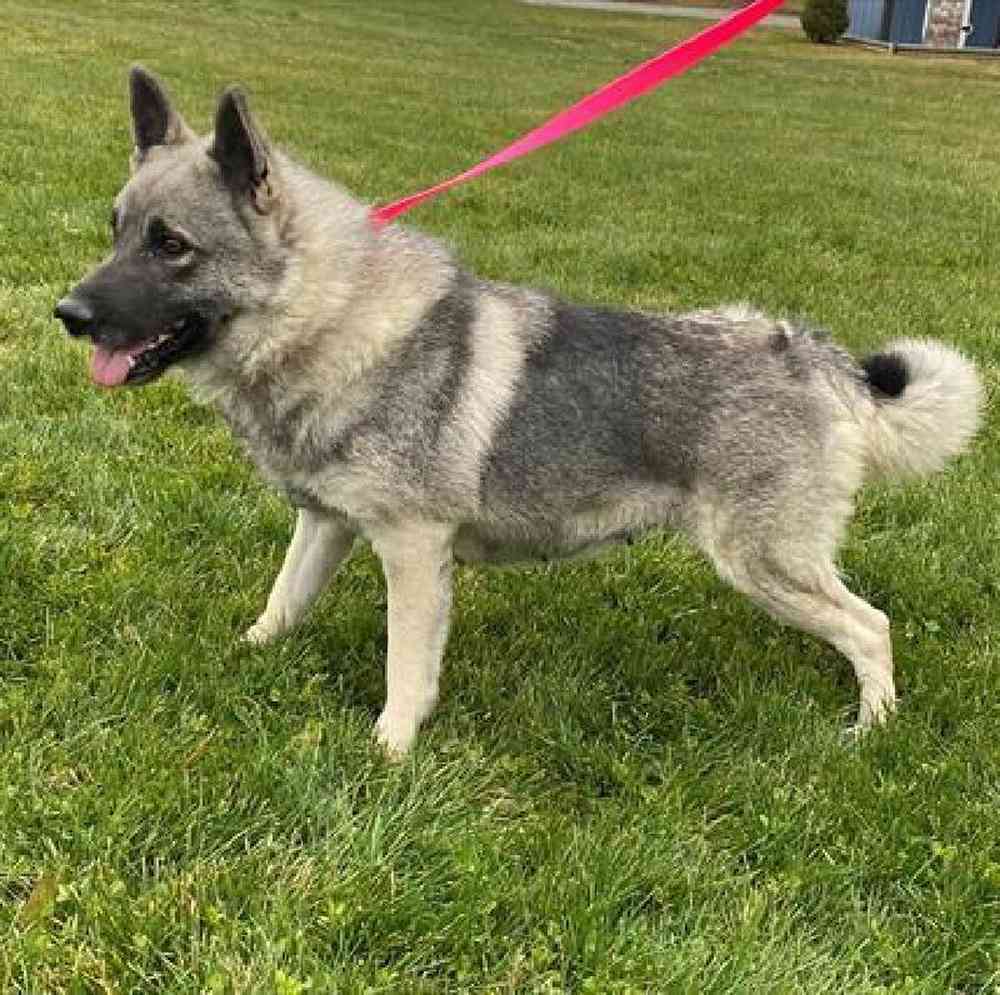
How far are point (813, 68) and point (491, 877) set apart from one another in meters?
28.8

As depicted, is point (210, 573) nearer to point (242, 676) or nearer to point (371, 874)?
point (242, 676)

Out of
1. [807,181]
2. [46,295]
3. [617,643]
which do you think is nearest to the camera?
[617,643]

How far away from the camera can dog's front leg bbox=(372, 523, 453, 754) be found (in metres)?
3.12

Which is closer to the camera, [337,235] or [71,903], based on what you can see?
[71,903]

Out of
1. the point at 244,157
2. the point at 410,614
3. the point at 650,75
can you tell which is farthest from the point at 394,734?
the point at 650,75

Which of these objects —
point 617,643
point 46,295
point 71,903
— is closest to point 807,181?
point 46,295

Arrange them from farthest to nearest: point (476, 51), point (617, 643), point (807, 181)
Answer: point (476, 51) < point (807, 181) < point (617, 643)

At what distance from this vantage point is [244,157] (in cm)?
299

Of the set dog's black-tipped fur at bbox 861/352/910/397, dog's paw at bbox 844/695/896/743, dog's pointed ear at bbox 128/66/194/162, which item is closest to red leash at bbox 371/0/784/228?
dog's pointed ear at bbox 128/66/194/162

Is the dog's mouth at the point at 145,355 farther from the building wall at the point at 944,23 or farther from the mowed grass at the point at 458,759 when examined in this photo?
the building wall at the point at 944,23

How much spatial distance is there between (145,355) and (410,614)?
100 centimetres

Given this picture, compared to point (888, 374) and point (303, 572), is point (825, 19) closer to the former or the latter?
point (888, 374)

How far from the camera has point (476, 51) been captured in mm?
25125

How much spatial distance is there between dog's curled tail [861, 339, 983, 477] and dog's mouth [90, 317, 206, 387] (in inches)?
82.0
